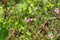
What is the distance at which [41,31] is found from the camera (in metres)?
3.59

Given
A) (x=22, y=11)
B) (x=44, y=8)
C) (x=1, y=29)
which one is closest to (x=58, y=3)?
(x=44, y=8)

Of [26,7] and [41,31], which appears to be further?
[26,7]

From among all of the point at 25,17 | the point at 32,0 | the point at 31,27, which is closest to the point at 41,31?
the point at 31,27

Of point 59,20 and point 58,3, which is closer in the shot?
point 59,20

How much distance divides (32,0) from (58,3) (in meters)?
0.38

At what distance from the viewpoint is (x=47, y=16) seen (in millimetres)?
4215

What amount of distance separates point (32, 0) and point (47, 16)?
1.56 ft

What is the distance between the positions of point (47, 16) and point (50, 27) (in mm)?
404

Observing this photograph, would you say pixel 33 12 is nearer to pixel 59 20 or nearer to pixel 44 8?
pixel 44 8

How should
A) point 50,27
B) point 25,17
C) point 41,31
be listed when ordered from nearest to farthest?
point 41,31 < point 50,27 < point 25,17

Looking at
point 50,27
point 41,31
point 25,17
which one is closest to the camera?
point 41,31

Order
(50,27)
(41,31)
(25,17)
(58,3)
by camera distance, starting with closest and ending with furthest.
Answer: (41,31) → (50,27) → (25,17) → (58,3)

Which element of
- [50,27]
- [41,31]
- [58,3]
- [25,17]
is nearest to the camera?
[41,31]

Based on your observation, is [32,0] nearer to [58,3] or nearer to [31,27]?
[58,3]
